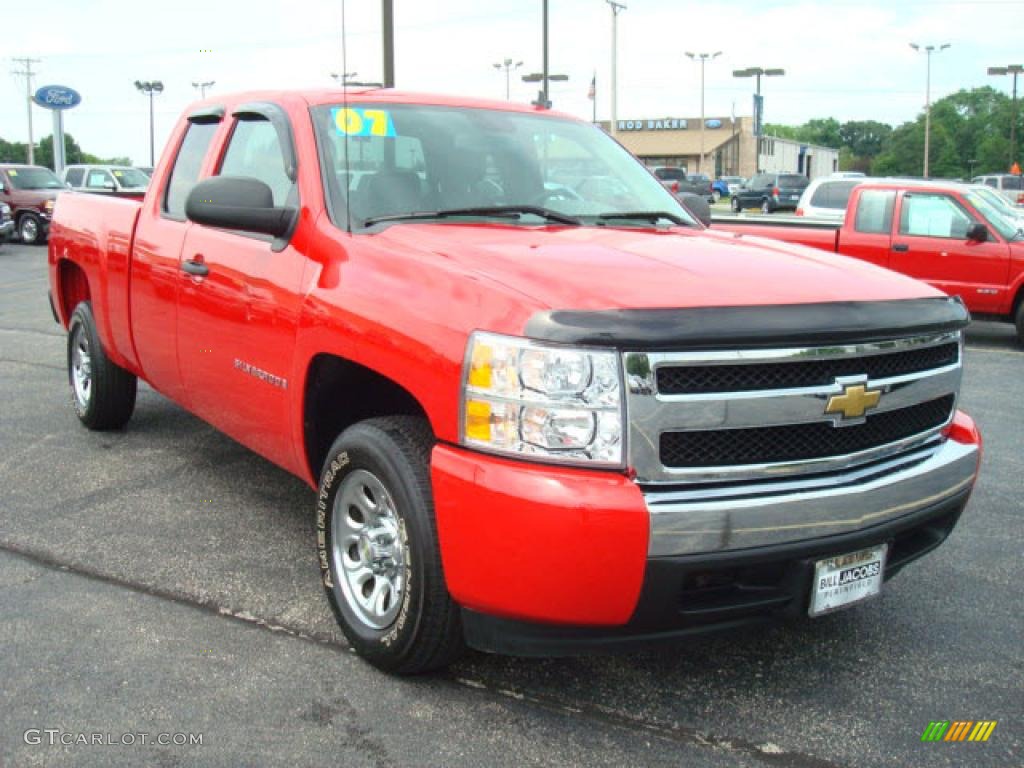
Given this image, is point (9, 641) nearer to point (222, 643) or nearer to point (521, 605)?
point (222, 643)

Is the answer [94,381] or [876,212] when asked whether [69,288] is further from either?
[876,212]

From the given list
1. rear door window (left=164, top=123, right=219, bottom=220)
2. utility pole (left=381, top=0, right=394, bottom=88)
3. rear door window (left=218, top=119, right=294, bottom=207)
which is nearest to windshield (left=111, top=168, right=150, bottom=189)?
utility pole (left=381, top=0, right=394, bottom=88)

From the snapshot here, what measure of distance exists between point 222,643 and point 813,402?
2.07m

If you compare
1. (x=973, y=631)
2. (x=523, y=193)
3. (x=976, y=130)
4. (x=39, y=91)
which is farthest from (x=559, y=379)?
(x=976, y=130)

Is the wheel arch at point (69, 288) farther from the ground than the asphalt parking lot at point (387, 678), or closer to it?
farther from the ground

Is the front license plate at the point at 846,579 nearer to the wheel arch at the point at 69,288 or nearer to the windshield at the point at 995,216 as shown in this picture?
the wheel arch at the point at 69,288

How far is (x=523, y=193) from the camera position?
4.06m

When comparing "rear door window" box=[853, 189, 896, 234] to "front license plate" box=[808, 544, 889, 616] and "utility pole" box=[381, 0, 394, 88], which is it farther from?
"utility pole" box=[381, 0, 394, 88]

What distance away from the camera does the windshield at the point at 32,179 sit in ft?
77.7

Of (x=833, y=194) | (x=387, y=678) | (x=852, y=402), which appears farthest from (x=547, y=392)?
(x=833, y=194)

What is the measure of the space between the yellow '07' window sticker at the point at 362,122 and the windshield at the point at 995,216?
8.63 metres

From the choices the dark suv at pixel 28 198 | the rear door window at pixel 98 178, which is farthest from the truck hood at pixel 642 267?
the rear door window at pixel 98 178

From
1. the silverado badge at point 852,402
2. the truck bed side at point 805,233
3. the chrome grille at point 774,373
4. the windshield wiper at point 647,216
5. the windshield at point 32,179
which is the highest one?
the windshield at point 32,179

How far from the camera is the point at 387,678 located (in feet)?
10.6
